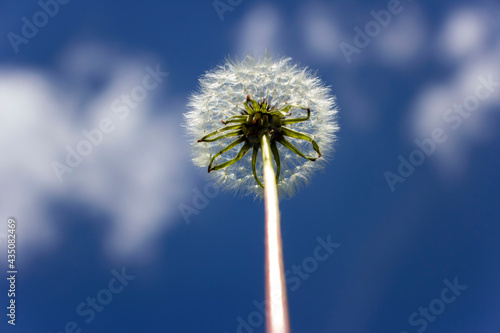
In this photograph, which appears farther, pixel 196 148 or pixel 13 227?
pixel 13 227

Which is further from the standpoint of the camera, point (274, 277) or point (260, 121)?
point (260, 121)

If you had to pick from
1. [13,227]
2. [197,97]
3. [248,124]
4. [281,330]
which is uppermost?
[197,97]

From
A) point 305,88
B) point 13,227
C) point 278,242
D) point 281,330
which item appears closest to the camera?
point 281,330

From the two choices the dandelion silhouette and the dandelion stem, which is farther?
the dandelion silhouette

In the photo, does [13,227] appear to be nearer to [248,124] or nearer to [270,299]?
[248,124]

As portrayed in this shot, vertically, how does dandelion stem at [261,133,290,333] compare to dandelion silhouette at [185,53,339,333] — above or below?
below

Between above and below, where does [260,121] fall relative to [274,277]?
above

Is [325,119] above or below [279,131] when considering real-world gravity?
A: above

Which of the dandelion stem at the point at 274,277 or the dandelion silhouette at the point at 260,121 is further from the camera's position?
the dandelion silhouette at the point at 260,121

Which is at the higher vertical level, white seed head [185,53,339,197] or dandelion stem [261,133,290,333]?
white seed head [185,53,339,197]

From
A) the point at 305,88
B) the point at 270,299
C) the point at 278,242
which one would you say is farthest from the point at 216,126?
the point at 270,299

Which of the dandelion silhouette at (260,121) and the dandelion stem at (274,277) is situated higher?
the dandelion silhouette at (260,121)
